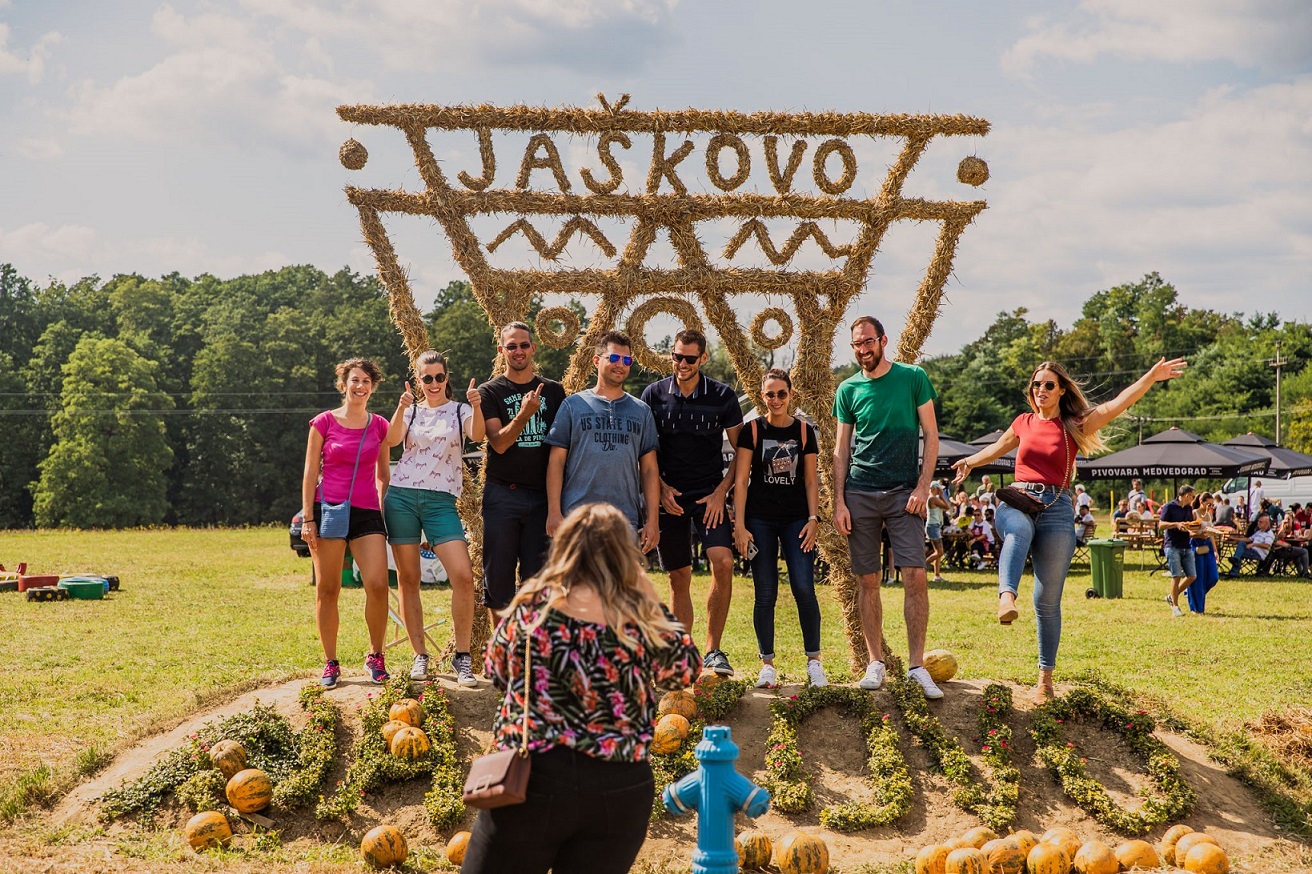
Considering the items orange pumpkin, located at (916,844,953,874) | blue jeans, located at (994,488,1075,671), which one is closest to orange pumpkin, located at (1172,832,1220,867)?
orange pumpkin, located at (916,844,953,874)

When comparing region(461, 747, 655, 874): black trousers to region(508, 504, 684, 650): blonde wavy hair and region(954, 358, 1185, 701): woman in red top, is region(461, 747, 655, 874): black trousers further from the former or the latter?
region(954, 358, 1185, 701): woman in red top

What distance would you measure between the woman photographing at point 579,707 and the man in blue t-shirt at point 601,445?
303cm

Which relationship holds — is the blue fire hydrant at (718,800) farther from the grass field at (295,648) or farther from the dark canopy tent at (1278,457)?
the dark canopy tent at (1278,457)

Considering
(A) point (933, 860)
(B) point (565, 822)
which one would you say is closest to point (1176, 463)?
(A) point (933, 860)

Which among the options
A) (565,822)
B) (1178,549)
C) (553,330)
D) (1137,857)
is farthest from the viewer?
(1178,549)

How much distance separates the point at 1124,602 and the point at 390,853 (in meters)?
13.0

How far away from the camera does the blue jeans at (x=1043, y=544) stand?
6352 millimetres

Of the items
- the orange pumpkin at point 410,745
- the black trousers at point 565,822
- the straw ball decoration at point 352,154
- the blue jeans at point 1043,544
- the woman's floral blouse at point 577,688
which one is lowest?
the orange pumpkin at point 410,745

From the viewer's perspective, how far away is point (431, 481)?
267 inches

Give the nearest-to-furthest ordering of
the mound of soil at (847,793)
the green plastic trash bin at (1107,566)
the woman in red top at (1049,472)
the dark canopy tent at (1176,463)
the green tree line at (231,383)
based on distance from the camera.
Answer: the mound of soil at (847,793), the woman in red top at (1049,472), the green plastic trash bin at (1107,566), the dark canopy tent at (1176,463), the green tree line at (231,383)

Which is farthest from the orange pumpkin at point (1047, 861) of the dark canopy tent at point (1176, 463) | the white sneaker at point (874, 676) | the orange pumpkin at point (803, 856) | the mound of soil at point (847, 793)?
the dark canopy tent at point (1176, 463)

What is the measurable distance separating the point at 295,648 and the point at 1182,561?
11098mm

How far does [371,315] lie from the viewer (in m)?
59.9

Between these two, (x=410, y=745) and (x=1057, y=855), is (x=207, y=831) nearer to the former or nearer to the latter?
(x=410, y=745)
